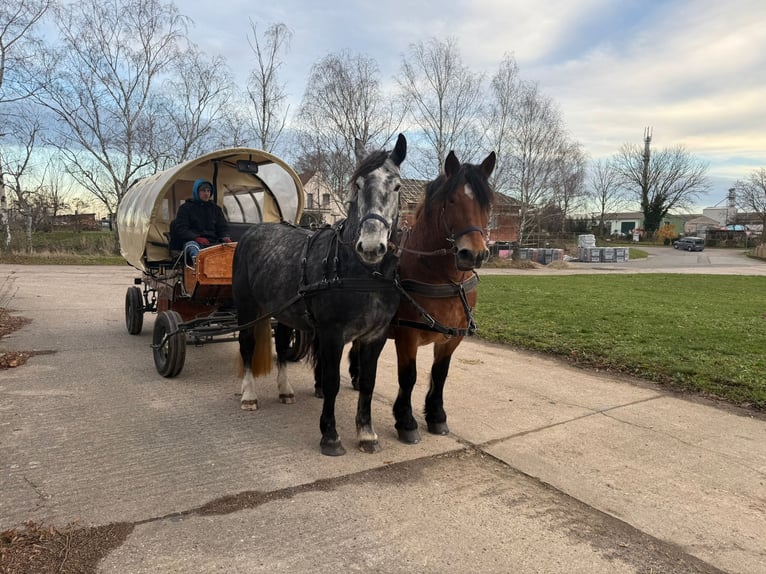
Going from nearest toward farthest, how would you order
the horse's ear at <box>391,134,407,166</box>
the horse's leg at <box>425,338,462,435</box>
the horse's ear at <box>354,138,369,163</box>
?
the horse's ear at <box>391,134,407,166</box> → the horse's ear at <box>354,138,369,163</box> → the horse's leg at <box>425,338,462,435</box>

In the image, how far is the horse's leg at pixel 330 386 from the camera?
366 centimetres

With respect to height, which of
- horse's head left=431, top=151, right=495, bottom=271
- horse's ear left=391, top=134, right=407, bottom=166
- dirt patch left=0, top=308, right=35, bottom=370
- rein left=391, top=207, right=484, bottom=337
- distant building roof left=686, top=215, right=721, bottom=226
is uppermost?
distant building roof left=686, top=215, right=721, bottom=226

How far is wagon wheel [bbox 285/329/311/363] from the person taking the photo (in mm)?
5105

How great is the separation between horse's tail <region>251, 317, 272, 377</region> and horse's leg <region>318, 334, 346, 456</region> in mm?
1367

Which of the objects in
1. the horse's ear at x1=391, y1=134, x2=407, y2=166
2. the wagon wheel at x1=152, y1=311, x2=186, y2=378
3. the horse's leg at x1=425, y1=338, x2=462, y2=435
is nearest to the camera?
the horse's ear at x1=391, y1=134, x2=407, y2=166

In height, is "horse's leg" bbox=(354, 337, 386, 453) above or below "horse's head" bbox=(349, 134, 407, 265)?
below

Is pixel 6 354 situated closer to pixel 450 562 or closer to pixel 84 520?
pixel 84 520

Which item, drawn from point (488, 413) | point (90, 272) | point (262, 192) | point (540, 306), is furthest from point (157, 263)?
point (90, 272)

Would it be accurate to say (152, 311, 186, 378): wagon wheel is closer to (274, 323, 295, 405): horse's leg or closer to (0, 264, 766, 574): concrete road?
(0, 264, 766, 574): concrete road

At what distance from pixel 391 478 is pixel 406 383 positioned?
0.86 m

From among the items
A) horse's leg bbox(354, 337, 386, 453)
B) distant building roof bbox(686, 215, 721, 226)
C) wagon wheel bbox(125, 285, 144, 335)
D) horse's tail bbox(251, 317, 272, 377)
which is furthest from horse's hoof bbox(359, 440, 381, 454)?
distant building roof bbox(686, 215, 721, 226)

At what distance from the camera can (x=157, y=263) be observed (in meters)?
7.06

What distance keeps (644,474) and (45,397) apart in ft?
17.5

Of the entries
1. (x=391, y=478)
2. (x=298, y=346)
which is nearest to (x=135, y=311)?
(x=298, y=346)
